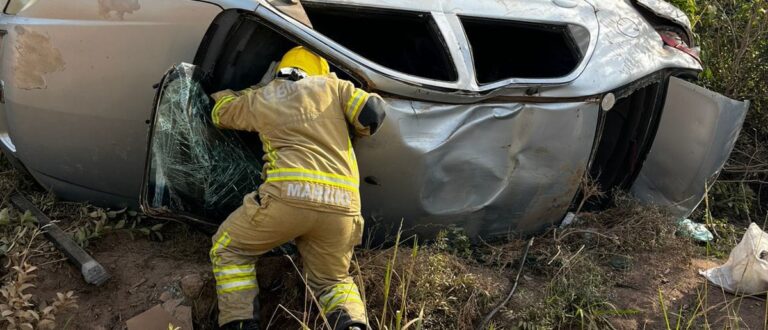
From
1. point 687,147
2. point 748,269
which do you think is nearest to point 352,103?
point 748,269

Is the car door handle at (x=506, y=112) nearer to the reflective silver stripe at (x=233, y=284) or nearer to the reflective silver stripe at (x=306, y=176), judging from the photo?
the reflective silver stripe at (x=306, y=176)

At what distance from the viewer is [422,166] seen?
3350 mm

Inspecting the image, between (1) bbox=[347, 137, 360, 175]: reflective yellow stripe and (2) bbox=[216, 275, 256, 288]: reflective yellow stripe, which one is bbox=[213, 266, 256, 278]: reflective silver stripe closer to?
(2) bbox=[216, 275, 256, 288]: reflective yellow stripe

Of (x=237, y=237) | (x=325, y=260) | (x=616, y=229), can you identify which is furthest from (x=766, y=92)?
(x=237, y=237)

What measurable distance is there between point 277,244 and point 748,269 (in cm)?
244

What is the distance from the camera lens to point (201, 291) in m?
3.22

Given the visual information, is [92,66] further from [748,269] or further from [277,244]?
[748,269]

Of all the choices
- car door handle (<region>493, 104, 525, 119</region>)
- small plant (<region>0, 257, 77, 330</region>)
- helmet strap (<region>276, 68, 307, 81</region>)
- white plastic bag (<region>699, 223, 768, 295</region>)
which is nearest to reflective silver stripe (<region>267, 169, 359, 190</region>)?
helmet strap (<region>276, 68, 307, 81</region>)

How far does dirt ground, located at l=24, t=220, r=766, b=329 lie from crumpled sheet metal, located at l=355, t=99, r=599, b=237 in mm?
442

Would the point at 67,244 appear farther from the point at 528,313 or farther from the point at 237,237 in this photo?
the point at 528,313

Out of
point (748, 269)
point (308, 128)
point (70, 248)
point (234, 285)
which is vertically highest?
point (308, 128)

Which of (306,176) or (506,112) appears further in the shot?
(506,112)

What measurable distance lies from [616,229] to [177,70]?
2640 mm

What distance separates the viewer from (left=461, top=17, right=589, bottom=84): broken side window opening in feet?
12.4
